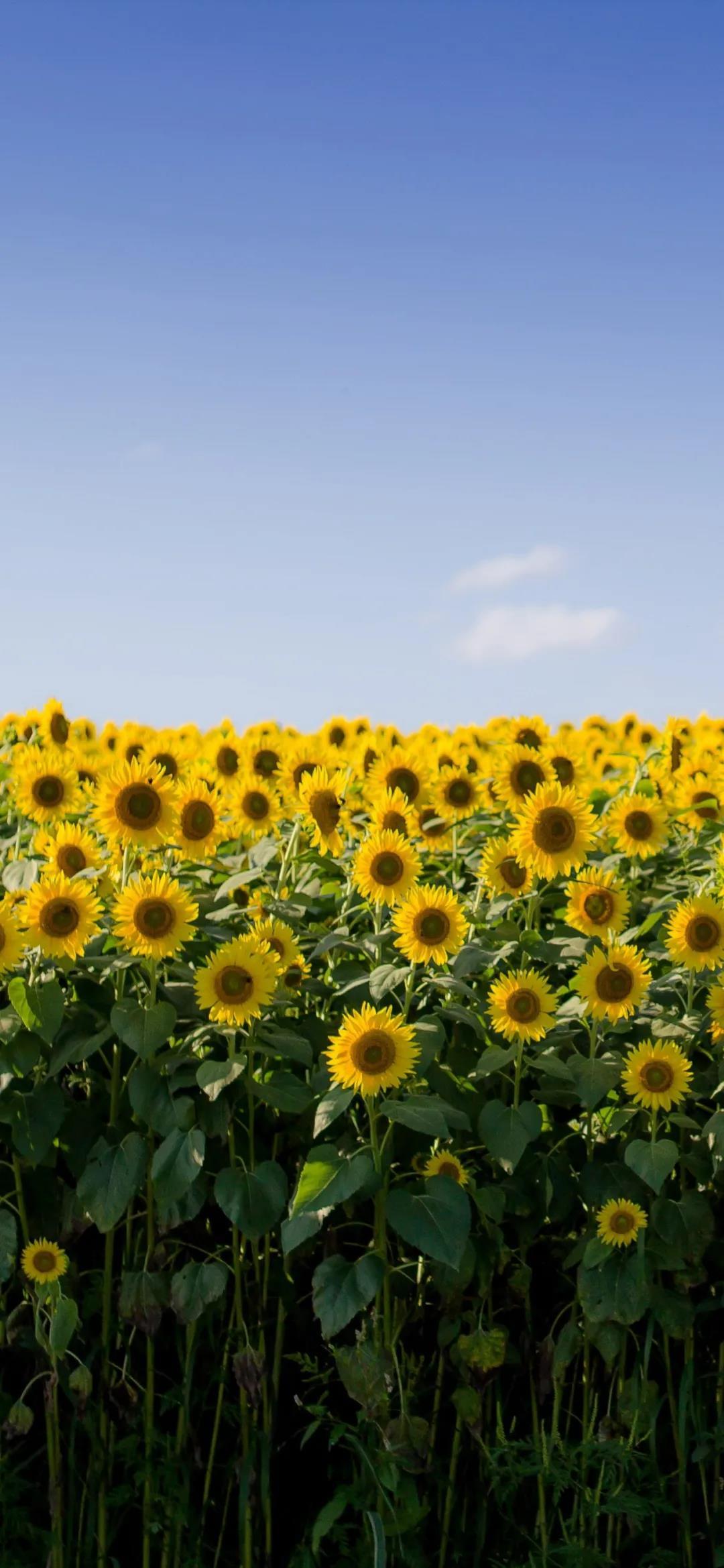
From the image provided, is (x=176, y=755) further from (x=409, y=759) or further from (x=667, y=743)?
(x=667, y=743)

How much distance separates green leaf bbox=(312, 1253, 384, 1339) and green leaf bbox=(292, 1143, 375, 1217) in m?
0.14

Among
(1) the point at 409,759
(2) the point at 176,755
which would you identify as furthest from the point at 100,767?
(1) the point at 409,759

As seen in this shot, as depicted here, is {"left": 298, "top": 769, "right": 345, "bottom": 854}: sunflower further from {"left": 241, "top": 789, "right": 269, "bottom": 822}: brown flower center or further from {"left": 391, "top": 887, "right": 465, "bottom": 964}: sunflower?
→ {"left": 391, "top": 887, "right": 465, "bottom": 964}: sunflower

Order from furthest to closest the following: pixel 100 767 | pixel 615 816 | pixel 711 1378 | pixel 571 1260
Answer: pixel 100 767
pixel 615 816
pixel 711 1378
pixel 571 1260

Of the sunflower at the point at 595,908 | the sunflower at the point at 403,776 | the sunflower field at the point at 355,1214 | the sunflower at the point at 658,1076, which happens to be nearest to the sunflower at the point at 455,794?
the sunflower at the point at 403,776

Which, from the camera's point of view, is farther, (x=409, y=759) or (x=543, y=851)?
(x=409, y=759)

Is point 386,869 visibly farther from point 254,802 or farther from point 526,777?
point 254,802

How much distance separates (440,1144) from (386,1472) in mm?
690

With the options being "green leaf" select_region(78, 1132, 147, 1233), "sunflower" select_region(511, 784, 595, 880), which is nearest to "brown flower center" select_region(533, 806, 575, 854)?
"sunflower" select_region(511, 784, 595, 880)

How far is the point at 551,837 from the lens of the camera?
147 inches

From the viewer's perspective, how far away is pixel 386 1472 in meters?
3.27

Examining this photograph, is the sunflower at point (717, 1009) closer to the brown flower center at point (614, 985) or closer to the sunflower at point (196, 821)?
the brown flower center at point (614, 985)

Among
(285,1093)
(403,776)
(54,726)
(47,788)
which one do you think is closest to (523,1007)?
(285,1093)

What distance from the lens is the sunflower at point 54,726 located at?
5.29 metres
